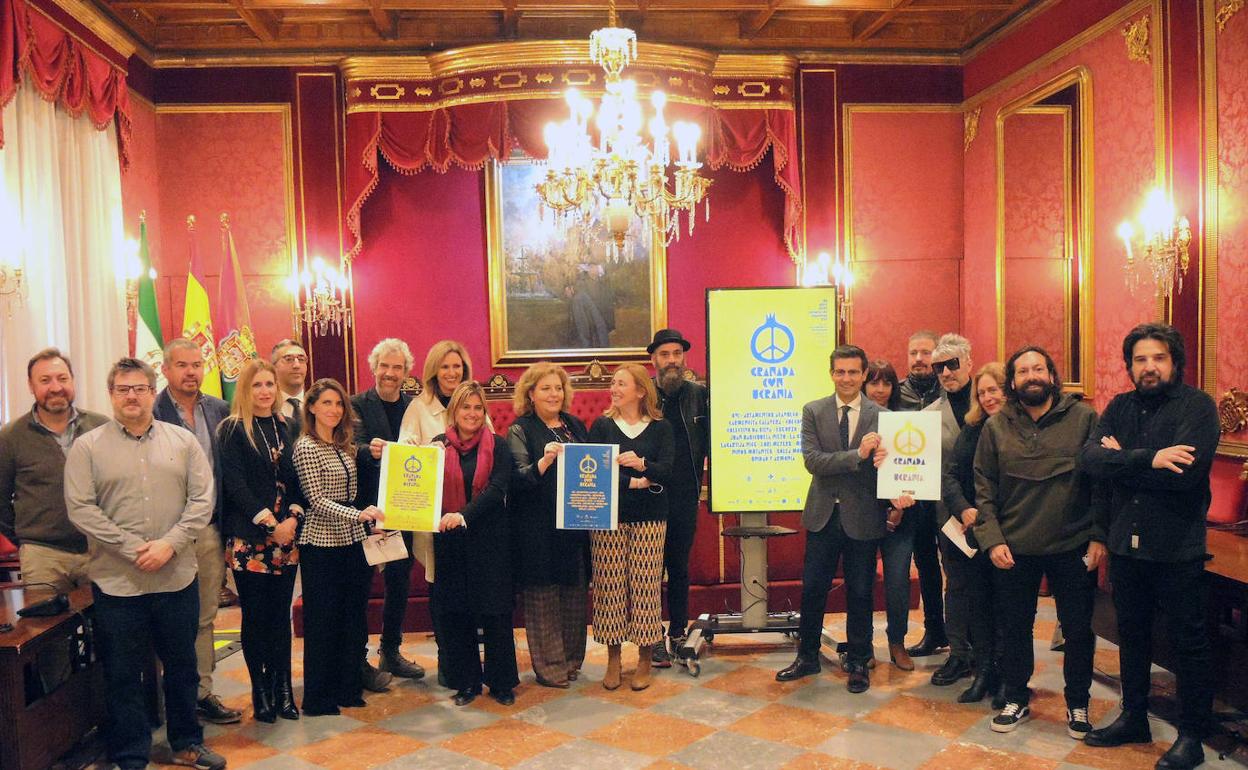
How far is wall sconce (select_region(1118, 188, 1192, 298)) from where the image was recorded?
5.21 metres

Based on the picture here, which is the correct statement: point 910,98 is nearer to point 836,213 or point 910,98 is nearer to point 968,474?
point 836,213

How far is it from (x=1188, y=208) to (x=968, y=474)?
2.31 metres

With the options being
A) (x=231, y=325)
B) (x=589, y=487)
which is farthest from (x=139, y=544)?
(x=231, y=325)

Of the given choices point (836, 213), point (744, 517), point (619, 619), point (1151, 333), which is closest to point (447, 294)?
point (836, 213)

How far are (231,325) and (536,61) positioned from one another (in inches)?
118

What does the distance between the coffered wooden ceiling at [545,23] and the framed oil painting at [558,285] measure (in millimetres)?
1131

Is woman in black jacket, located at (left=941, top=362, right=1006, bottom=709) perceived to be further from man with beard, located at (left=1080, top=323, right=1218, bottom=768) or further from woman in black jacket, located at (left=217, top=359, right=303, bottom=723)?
Result: woman in black jacket, located at (left=217, top=359, right=303, bottom=723)

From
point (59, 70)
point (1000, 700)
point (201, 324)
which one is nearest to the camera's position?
point (1000, 700)

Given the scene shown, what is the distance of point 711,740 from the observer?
3.83 m

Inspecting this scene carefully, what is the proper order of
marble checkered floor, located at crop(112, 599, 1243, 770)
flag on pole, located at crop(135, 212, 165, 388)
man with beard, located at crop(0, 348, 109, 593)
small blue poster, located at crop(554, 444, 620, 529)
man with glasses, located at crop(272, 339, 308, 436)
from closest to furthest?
marble checkered floor, located at crop(112, 599, 1243, 770) → man with beard, located at crop(0, 348, 109, 593) → small blue poster, located at crop(554, 444, 620, 529) → man with glasses, located at crop(272, 339, 308, 436) → flag on pole, located at crop(135, 212, 165, 388)

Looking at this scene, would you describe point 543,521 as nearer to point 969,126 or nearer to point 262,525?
point 262,525

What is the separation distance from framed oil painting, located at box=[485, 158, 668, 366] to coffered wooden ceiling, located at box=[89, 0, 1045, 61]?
1.13 metres

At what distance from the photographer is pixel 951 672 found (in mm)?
4418

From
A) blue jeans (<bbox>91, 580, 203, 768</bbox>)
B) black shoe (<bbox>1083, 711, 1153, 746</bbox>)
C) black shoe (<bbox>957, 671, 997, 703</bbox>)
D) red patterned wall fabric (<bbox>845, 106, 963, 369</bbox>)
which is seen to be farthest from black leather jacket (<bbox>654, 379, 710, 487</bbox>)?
red patterned wall fabric (<bbox>845, 106, 963, 369</bbox>)
